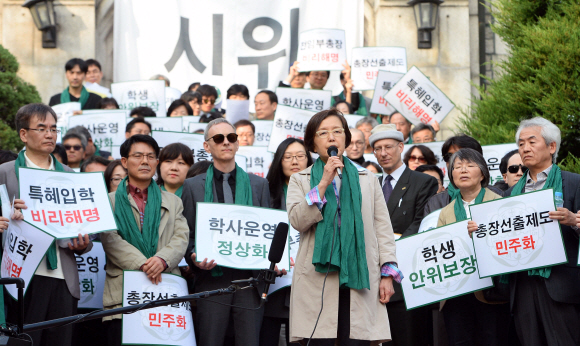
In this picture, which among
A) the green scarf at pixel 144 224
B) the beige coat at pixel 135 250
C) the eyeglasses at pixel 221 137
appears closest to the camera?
the beige coat at pixel 135 250

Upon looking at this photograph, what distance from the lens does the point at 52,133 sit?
5.75 meters

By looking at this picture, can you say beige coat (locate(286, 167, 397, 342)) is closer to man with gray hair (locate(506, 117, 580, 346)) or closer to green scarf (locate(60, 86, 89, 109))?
man with gray hair (locate(506, 117, 580, 346))

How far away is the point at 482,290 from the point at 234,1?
9271 mm

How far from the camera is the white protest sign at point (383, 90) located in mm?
10391

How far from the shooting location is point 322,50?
11.0 metres

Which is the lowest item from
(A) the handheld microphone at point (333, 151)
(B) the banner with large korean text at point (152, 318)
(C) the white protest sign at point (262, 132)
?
(B) the banner with large korean text at point (152, 318)

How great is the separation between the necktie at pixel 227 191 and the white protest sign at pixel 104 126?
3.37 metres

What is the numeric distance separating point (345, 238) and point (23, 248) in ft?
7.17

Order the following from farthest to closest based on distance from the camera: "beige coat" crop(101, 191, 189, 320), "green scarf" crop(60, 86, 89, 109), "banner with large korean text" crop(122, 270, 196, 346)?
1. "green scarf" crop(60, 86, 89, 109)
2. "beige coat" crop(101, 191, 189, 320)
3. "banner with large korean text" crop(122, 270, 196, 346)

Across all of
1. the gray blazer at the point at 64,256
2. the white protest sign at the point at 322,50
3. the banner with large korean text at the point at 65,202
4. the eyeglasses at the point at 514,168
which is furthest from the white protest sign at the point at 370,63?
the gray blazer at the point at 64,256

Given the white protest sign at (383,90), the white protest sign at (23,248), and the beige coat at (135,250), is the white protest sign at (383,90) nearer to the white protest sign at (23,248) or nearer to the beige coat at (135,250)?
the beige coat at (135,250)

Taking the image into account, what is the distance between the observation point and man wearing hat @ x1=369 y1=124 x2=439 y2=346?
6.30 m

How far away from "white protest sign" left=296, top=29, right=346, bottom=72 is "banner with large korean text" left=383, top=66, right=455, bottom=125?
1293 mm

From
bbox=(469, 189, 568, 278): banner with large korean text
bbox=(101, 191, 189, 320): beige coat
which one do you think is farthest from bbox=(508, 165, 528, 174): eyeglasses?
bbox=(101, 191, 189, 320): beige coat
